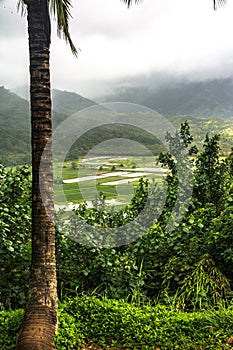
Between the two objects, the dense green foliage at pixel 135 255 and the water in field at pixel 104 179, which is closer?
the dense green foliage at pixel 135 255

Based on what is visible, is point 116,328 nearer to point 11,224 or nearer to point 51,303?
point 51,303

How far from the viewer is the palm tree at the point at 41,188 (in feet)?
12.4

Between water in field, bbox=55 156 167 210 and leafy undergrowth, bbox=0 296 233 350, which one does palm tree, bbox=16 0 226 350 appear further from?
water in field, bbox=55 156 167 210

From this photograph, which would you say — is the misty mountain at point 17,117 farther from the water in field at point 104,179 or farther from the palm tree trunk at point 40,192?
the palm tree trunk at point 40,192

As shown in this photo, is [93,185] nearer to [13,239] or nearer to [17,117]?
[13,239]

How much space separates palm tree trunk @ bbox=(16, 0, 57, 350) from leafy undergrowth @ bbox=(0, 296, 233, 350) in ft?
0.86

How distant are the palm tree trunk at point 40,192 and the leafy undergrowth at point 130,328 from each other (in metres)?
0.26

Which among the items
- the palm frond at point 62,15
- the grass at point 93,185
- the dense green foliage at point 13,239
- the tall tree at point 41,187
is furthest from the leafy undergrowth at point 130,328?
the palm frond at point 62,15

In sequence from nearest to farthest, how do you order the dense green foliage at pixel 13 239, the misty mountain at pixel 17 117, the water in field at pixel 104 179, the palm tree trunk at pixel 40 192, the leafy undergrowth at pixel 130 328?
the palm tree trunk at pixel 40 192, the leafy undergrowth at pixel 130 328, the dense green foliage at pixel 13 239, the water in field at pixel 104 179, the misty mountain at pixel 17 117

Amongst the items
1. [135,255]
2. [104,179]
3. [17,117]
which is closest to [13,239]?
[135,255]

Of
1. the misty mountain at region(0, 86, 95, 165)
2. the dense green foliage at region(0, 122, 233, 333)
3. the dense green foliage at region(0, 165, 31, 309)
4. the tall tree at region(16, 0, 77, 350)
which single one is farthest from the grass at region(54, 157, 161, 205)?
the misty mountain at region(0, 86, 95, 165)

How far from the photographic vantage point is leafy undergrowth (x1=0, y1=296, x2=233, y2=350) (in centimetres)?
403

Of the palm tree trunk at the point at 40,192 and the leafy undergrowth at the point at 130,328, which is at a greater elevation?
the palm tree trunk at the point at 40,192

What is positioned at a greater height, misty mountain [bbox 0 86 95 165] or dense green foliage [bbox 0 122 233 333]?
misty mountain [bbox 0 86 95 165]
